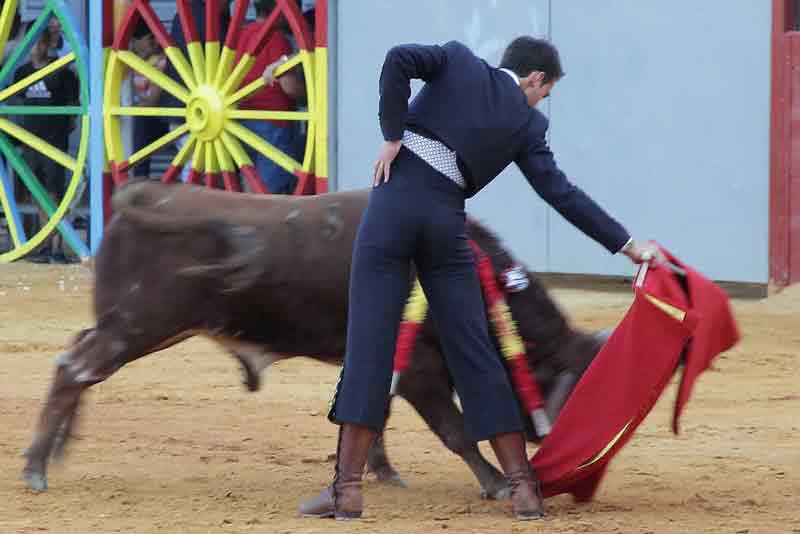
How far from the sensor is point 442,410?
6.02 m

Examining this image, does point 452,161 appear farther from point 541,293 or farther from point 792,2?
point 792,2

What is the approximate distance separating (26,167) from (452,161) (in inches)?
384

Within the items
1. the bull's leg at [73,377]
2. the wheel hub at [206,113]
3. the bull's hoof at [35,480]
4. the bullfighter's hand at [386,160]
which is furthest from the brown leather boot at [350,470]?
the wheel hub at [206,113]

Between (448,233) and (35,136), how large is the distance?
32.1 ft

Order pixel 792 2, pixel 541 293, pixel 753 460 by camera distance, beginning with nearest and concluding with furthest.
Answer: pixel 541 293 < pixel 753 460 < pixel 792 2

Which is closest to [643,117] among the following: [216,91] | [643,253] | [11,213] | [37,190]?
[216,91]

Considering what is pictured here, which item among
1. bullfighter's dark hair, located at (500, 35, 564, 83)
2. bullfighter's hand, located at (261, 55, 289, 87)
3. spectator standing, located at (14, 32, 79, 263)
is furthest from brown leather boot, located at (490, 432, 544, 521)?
spectator standing, located at (14, 32, 79, 263)

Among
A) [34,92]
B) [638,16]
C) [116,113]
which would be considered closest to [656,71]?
[638,16]

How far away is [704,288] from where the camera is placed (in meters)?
5.63

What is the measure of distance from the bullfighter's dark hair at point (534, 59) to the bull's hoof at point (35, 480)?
86.8 inches

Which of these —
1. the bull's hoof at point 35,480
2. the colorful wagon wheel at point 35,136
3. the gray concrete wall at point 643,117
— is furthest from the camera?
the colorful wagon wheel at point 35,136

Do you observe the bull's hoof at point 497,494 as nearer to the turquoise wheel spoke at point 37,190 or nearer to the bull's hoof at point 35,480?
the bull's hoof at point 35,480

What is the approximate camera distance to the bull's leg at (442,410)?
594cm

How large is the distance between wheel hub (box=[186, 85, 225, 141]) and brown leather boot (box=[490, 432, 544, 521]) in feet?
25.7
